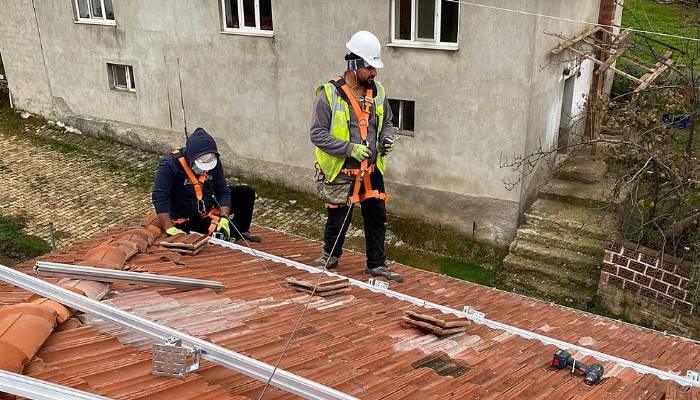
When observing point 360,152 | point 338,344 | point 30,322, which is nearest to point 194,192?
point 360,152

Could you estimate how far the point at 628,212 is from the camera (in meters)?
8.43

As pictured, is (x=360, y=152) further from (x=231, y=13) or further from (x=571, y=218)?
(x=231, y=13)

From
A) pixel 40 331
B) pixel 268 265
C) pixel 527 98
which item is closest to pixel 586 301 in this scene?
pixel 527 98

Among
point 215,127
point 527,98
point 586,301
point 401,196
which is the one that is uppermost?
point 527,98

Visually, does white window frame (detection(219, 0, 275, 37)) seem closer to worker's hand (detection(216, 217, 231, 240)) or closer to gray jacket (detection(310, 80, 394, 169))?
worker's hand (detection(216, 217, 231, 240))

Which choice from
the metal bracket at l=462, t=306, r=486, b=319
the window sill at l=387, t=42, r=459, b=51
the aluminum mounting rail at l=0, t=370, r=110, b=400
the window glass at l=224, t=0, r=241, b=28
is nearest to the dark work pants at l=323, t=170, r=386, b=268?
the metal bracket at l=462, t=306, r=486, b=319

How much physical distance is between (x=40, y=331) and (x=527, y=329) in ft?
11.1

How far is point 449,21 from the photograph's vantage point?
32.4 feet

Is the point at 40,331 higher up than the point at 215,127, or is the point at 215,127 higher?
the point at 40,331

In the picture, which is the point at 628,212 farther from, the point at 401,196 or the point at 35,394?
the point at 35,394

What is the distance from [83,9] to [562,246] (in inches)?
479

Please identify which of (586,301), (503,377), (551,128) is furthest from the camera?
(551,128)

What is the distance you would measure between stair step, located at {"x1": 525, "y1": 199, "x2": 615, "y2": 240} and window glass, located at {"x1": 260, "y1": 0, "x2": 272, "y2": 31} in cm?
615

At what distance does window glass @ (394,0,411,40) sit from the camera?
10.1 metres
